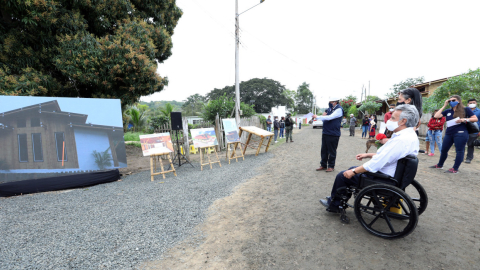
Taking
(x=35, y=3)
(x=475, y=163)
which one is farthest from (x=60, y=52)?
(x=475, y=163)

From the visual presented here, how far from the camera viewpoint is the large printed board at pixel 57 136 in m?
4.66

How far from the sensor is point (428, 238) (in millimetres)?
2324

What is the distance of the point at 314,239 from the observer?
2391mm

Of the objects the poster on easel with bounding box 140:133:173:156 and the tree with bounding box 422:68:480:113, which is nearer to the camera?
the poster on easel with bounding box 140:133:173:156

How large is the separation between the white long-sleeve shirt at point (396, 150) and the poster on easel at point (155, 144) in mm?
4855

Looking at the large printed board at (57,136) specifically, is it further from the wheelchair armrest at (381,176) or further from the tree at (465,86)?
the tree at (465,86)

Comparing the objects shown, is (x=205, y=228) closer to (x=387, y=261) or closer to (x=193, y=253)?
(x=193, y=253)

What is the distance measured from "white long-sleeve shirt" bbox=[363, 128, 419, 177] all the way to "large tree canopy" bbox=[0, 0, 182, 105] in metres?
7.17

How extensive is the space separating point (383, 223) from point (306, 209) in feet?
3.19

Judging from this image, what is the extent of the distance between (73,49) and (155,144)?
4024mm

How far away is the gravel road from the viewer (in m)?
2.23

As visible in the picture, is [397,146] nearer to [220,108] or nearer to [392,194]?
[392,194]

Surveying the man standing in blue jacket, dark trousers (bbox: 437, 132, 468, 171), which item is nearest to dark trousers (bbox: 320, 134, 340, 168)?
the man standing in blue jacket

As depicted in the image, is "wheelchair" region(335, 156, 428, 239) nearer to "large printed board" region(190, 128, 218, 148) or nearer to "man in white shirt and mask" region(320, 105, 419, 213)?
"man in white shirt and mask" region(320, 105, 419, 213)
